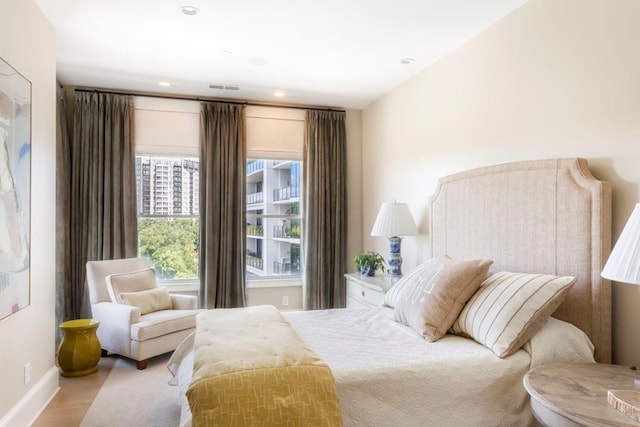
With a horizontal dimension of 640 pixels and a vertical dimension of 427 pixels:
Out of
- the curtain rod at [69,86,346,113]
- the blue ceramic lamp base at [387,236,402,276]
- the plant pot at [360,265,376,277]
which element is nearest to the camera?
the blue ceramic lamp base at [387,236,402,276]

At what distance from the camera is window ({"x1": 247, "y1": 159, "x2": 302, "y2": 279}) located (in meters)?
5.16

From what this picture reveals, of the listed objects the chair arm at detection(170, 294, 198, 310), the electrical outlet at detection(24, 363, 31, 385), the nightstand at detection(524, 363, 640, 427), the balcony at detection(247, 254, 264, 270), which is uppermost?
the balcony at detection(247, 254, 264, 270)

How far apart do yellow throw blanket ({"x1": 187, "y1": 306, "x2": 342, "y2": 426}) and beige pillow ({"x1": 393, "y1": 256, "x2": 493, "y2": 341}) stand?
0.75 m

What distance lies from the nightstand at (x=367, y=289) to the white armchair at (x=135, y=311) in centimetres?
151

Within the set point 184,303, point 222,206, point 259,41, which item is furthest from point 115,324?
point 259,41

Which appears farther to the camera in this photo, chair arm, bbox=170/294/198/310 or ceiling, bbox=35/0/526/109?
chair arm, bbox=170/294/198/310

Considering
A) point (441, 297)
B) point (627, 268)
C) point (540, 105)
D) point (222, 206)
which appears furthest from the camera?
point (222, 206)

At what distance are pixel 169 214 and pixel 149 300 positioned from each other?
1.24 meters

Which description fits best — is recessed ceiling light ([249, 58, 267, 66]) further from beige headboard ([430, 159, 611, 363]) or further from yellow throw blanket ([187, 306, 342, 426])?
yellow throw blanket ([187, 306, 342, 426])

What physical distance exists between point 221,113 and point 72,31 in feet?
5.97

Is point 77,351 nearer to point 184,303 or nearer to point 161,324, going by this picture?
point 161,324

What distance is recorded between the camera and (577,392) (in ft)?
4.95

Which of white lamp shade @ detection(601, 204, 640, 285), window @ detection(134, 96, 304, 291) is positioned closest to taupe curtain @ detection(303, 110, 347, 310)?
window @ detection(134, 96, 304, 291)

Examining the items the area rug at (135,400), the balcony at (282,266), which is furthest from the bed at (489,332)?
the balcony at (282,266)
